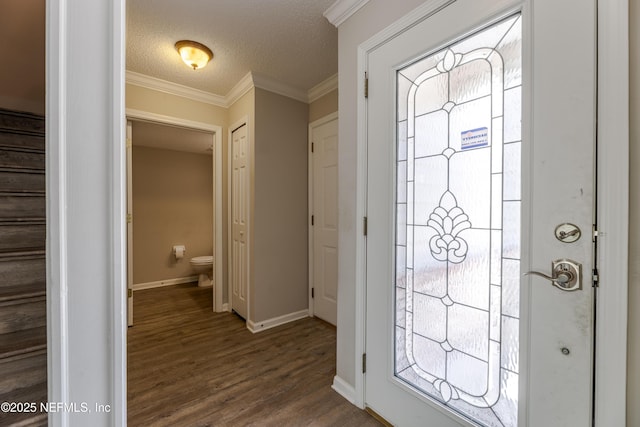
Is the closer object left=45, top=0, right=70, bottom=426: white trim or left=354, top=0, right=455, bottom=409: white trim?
left=45, top=0, right=70, bottom=426: white trim

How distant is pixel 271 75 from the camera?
257 centimetres

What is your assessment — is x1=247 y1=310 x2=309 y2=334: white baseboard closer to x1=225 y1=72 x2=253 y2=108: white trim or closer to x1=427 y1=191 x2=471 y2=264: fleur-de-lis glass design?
x1=427 y1=191 x2=471 y2=264: fleur-de-lis glass design

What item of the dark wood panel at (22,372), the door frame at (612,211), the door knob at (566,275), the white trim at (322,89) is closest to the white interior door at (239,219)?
the white trim at (322,89)

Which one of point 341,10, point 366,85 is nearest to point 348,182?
point 366,85

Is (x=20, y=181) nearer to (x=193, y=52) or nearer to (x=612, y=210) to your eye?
(x=193, y=52)

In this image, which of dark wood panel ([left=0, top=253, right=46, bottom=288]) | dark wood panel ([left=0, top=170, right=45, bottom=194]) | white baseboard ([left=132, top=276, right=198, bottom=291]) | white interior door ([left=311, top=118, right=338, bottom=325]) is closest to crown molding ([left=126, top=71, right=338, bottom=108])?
white interior door ([left=311, top=118, right=338, bottom=325])

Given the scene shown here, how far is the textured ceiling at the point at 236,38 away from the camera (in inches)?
67.4

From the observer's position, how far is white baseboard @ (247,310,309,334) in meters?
2.60

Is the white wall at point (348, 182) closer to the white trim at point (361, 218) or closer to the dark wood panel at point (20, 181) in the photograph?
the white trim at point (361, 218)

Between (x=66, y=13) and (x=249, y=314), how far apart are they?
8.50 ft

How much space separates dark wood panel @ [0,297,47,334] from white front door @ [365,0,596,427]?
139 centimetres

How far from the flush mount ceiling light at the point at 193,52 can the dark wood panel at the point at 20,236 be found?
5.35 feet

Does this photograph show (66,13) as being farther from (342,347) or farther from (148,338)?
(148,338)

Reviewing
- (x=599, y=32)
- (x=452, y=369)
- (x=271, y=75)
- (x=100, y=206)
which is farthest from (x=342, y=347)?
(x=271, y=75)
